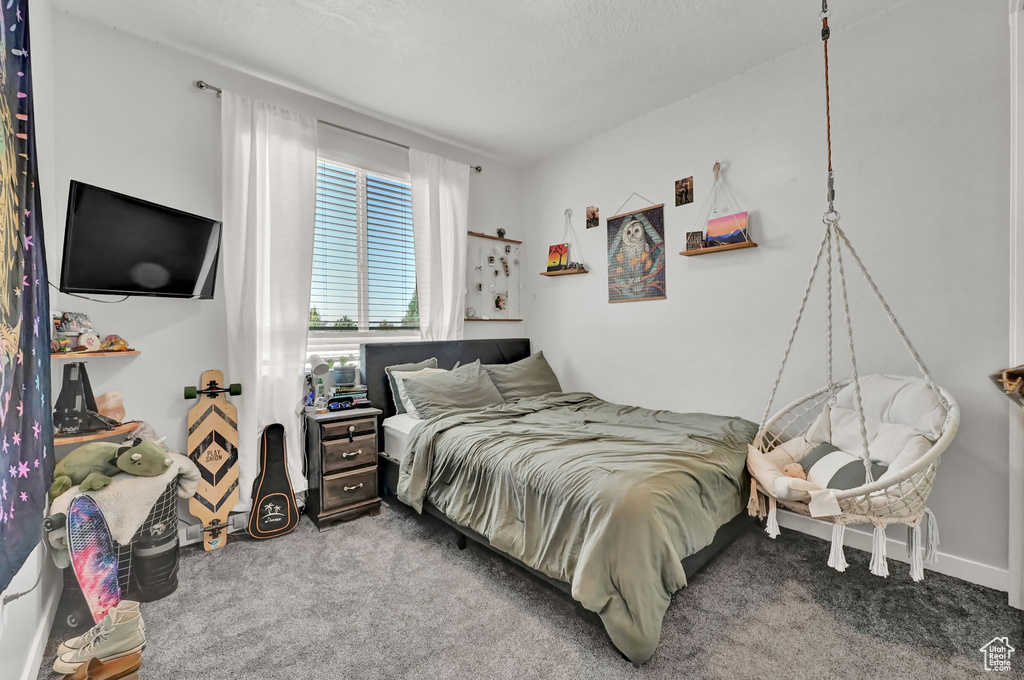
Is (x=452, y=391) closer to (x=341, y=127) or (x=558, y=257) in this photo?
(x=558, y=257)

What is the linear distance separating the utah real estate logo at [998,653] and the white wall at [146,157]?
12.4 ft

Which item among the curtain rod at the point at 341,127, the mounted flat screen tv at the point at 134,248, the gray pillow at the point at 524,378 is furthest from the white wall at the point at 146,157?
the gray pillow at the point at 524,378

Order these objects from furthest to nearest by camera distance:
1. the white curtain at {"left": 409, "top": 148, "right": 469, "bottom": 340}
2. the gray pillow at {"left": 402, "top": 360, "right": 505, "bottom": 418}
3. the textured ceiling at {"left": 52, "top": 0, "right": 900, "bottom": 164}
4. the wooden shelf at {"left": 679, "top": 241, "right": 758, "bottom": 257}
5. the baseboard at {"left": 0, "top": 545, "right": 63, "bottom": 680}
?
the white curtain at {"left": 409, "top": 148, "right": 469, "bottom": 340} < the gray pillow at {"left": 402, "top": 360, "right": 505, "bottom": 418} < the wooden shelf at {"left": 679, "top": 241, "right": 758, "bottom": 257} < the textured ceiling at {"left": 52, "top": 0, "right": 900, "bottom": 164} < the baseboard at {"left": 0, "top": 545, "right": 63, "bottom": 680}

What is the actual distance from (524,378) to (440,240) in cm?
134

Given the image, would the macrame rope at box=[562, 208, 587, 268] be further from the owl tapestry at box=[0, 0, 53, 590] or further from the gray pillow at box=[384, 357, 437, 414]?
the owl tapestry at box=[0, 0, 53, 590]

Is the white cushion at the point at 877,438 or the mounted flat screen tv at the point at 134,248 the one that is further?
the mounted flat screen tv at the point at 134,248

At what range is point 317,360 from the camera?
3.01 metres

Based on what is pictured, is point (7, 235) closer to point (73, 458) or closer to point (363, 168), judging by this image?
point (73, 458)

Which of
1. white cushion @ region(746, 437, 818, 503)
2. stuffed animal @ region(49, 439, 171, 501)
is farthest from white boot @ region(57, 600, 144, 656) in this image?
white cushion @ region(746, 437, 818, 503)

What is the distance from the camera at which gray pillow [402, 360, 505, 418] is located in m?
2.92

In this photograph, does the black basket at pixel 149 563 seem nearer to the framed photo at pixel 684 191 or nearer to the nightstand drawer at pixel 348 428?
the nightstand drawer at pixel 348 428

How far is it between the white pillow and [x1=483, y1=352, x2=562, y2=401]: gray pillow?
0.51 metres

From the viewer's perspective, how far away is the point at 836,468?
1.99 meters

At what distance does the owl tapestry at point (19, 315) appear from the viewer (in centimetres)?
102
